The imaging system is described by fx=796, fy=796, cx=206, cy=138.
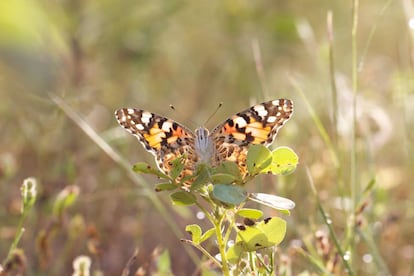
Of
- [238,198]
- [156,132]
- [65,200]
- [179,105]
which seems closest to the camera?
[238,198]

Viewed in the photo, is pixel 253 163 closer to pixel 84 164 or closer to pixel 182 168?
pixel 182 168

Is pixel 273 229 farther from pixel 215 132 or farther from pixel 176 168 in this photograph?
pixel 215 132

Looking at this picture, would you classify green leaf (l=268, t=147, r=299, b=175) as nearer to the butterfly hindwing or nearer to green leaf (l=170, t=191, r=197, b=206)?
green leaf (l=170, t=191, r=197, b=206)

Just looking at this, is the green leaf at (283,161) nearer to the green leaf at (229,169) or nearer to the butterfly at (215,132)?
the green leaf at (229,169)

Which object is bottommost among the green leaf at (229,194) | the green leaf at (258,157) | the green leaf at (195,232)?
the green leaf at (229,194)

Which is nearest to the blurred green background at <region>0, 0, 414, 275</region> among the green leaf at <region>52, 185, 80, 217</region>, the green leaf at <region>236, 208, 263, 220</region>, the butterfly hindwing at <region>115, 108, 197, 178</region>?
the green leaf at <region>52, 185, 80, 217</region>

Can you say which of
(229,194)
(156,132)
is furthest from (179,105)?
(229,194)

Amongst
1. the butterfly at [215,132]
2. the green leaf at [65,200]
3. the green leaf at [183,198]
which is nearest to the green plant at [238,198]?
the green leaf at [183,198]
